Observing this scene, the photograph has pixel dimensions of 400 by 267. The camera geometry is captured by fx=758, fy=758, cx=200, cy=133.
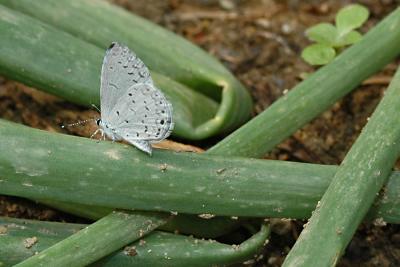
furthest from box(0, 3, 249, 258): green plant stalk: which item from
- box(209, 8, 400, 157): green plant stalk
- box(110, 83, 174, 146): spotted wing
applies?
box(110, 83, 174, 146): spotted wing

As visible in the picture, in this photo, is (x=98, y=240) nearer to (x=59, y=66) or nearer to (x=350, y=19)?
(x=59, y=66)

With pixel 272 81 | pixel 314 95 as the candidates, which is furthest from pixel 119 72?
pixel 272 81

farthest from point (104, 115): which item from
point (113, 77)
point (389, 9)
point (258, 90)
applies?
point (389, 9)

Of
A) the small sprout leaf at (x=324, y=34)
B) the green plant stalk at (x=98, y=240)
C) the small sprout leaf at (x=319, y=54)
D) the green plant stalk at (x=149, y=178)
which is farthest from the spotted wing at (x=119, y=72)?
the small sprout leaf at (x=324, y=34)

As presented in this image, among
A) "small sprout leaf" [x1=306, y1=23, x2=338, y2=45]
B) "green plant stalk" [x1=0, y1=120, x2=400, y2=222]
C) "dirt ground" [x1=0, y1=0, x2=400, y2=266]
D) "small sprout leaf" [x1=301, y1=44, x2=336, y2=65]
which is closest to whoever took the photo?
"green plant stalk" [x1=0, y1=120, x2=400, y2=222]

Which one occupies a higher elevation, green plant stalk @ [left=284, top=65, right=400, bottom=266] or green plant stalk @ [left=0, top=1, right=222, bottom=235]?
green plant stalk @ [left=0, top=1, right=222, bottom=235]

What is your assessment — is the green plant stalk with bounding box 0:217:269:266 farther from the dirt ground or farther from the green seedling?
the green seedling

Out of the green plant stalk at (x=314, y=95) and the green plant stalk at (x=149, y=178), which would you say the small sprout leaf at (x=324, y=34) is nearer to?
the green plant stalk at (x=314, y=95)

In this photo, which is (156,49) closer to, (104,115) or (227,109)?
(227,109)
